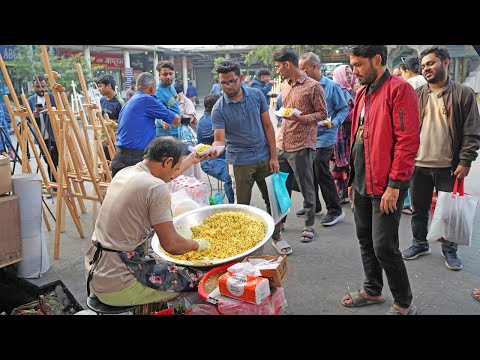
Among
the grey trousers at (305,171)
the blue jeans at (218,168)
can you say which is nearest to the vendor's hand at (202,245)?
the grey trousers at (305,171)

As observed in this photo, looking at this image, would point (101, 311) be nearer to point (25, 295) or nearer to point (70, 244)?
point (25, 295)

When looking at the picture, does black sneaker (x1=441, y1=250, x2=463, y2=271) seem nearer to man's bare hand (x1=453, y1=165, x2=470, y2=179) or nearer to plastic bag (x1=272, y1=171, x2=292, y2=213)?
man's bare hand (x1=453, y1=165, x2=470, y2=179)

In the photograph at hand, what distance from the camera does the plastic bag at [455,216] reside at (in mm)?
3293

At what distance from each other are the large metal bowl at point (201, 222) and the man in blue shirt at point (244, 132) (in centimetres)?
74

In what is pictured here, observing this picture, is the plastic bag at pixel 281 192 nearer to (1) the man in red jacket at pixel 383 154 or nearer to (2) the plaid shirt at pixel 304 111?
(2) the plaid shirt at pixel 304 111

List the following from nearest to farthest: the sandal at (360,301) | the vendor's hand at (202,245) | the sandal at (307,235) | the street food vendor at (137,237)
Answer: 1. the street food vendor at (137,237)
2. the vendor's hand at (202,245)
3. the sandal at (360,301)
4. the sandal at (307,235)

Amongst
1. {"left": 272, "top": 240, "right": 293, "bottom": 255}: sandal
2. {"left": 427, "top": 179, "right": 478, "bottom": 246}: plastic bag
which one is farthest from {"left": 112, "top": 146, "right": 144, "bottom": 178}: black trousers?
{"left": 427, "top": 179, "right": 478, "bottom": 246}: plastic bag

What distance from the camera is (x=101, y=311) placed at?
2312mm

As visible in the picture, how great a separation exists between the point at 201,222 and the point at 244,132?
1.09m

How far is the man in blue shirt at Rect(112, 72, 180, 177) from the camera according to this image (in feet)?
13.7

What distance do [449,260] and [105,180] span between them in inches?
149

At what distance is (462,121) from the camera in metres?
3.29

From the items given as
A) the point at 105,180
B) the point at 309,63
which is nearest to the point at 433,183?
the point at 309,63

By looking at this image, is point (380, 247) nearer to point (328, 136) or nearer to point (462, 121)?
point (462, 121)
